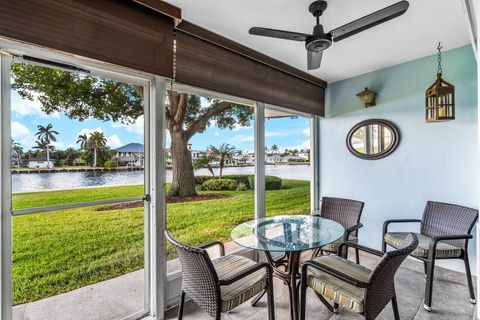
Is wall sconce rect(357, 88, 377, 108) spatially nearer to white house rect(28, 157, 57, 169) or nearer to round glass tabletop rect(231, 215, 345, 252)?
round glass tabletop rect(231, 215, 345, 252)

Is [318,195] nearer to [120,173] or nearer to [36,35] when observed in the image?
[120,173]

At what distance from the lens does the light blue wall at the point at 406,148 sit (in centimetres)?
268

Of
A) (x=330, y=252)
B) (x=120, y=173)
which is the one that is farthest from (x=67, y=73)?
(x=330, y=252)

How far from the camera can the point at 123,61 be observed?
178 centimetres

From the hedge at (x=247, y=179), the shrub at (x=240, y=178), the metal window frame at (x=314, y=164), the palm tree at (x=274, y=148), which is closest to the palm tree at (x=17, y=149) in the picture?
the hedge at (x=247, y=179)

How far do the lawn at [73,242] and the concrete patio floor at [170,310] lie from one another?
8 centimetres

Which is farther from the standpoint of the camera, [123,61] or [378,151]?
[378,151]

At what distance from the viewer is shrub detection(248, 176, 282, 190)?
310 cm

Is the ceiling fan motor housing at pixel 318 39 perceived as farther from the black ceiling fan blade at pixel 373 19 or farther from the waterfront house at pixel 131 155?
the waterfront house at pixel 131 155

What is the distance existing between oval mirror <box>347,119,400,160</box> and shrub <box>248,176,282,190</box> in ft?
3.85

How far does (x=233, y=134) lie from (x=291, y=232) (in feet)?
4.91

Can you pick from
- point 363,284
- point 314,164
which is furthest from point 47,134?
point 314,164

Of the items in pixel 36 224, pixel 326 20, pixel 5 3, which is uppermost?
pixel 326 20

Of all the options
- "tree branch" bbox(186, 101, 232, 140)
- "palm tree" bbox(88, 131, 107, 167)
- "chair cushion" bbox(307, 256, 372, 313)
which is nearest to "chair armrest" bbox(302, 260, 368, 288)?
"chair cushion" bbox(307, 256, 372, 313)
